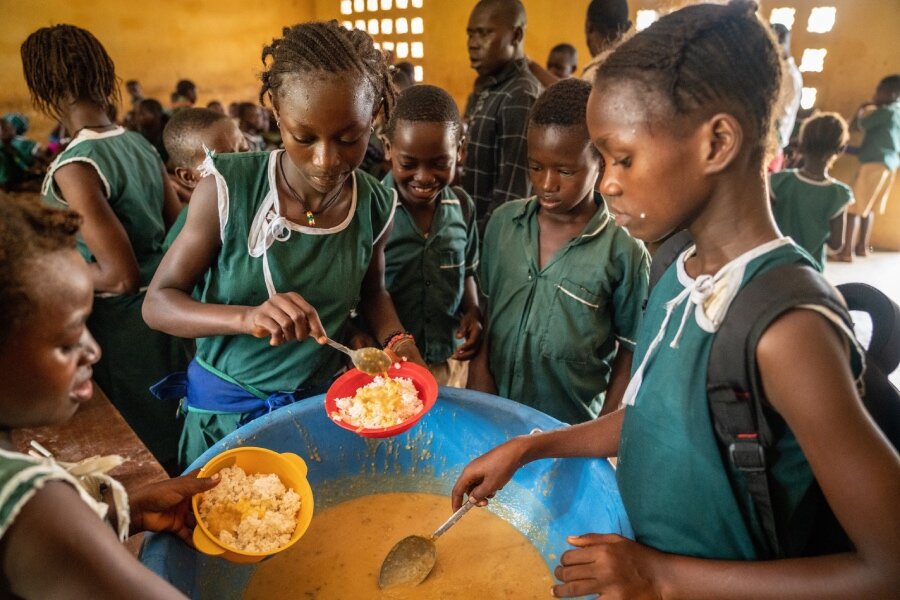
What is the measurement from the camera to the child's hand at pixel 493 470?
124 centimetres

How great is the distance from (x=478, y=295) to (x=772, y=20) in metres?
5.42

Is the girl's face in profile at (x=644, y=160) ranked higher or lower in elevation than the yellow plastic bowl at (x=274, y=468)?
higher

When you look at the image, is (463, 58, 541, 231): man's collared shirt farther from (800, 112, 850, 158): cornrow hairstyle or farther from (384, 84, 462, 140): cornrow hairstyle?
(800, 112, 850, 158): cornrow hairstyle

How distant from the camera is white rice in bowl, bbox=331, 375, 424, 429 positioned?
1379 millimetres

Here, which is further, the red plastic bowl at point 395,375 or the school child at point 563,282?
the school child at point 563,282

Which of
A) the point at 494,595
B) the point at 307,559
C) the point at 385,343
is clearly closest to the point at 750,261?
the point at 494,595

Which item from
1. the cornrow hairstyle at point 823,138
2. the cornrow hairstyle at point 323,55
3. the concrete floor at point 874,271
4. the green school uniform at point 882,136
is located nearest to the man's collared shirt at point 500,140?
the cornrow hairstyle at point 323,55

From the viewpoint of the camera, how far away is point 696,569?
939 mm

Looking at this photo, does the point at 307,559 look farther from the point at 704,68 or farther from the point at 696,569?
the point at 704,68

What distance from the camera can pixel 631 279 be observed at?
1.67m

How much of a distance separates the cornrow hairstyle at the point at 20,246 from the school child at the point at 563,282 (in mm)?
1283

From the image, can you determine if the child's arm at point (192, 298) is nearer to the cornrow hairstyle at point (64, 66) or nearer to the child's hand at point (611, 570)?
the child's hand at point (611, 570)

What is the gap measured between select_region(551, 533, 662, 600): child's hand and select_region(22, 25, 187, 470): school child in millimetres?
1716

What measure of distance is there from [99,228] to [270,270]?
2.85 feet
